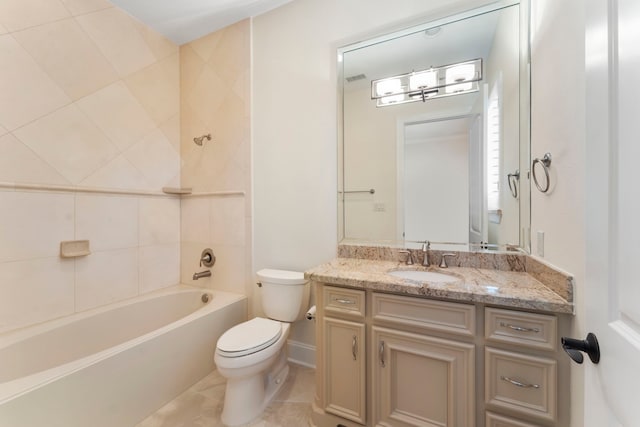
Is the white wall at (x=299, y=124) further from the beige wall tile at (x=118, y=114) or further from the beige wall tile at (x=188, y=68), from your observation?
the beige wall tile at (x=118, y=114)

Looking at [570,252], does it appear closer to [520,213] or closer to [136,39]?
[520,213]

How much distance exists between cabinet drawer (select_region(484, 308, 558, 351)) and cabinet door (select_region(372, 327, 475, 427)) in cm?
12

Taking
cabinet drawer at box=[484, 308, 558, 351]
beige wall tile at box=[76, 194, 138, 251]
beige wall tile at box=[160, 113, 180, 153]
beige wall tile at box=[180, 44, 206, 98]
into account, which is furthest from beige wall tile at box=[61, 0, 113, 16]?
cabinet drawer at box=[484, 308, 558, 351]

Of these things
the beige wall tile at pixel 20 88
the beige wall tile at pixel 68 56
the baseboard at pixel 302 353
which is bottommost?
the baseboard at pixel 302 353

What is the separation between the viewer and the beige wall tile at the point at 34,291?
1539 millimetres

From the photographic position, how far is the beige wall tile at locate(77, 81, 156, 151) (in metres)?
1.93

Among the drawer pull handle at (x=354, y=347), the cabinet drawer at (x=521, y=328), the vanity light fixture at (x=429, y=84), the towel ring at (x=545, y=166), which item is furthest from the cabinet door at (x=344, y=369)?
Result: the vanity light fixture at (x=429, y=84)

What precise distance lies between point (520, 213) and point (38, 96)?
3.01m

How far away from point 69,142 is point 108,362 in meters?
1.50

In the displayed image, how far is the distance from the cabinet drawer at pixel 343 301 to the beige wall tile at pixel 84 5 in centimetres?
255

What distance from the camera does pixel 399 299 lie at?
3.96ft

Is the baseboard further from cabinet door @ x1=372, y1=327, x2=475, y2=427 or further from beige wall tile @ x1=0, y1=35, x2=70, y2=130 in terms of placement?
beige wall tile @ x1=0, y1=35, x2=70, y2=130

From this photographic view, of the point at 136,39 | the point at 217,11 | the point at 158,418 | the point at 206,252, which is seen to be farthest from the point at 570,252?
the point at 136,39

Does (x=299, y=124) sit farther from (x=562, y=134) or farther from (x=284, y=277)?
(x=562, y=134)
